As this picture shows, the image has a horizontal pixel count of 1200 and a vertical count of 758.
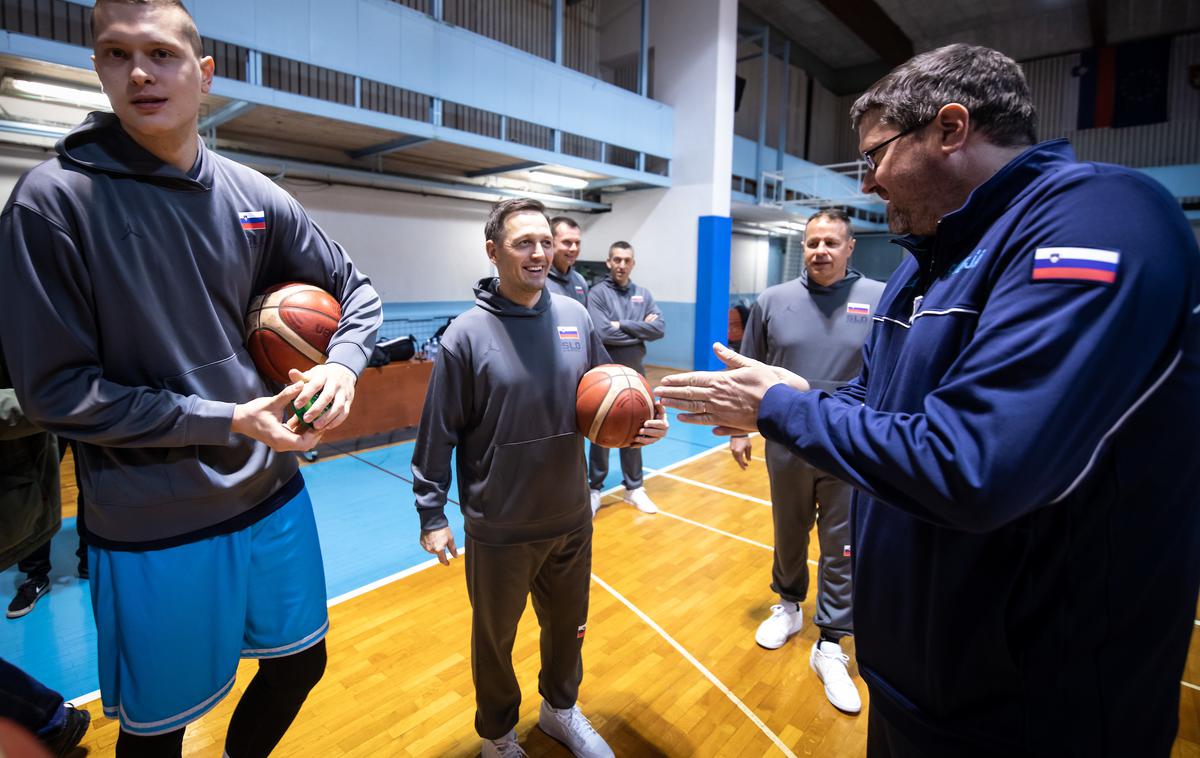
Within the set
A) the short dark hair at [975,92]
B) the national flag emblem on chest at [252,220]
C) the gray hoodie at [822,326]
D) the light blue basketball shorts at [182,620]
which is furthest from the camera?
the gray hoodie at [822,326]

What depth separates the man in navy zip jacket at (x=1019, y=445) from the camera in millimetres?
873

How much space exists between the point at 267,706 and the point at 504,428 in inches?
40.4

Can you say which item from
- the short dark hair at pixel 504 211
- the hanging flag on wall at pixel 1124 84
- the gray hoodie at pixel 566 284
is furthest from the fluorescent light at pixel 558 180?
the hanging flag on wall at pixel 1124 84

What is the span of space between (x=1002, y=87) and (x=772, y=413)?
740 mm

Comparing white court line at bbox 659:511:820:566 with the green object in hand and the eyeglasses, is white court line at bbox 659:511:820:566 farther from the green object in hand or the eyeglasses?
the green object in hand

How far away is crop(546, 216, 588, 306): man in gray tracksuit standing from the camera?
14.9 ft

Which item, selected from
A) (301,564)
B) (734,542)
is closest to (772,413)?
(301,564)

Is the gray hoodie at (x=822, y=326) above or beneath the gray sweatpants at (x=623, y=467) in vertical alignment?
above

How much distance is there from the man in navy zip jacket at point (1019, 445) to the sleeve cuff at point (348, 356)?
3.42 feet

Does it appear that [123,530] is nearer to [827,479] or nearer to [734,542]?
[827,479]

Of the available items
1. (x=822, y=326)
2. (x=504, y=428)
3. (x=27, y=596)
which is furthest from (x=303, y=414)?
(x=27, y=596)

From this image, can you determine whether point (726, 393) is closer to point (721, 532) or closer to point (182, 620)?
point (182, 620)

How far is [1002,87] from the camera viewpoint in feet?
3.78

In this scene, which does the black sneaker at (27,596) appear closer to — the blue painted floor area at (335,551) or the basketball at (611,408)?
the blue painted floor area at (335,551)
